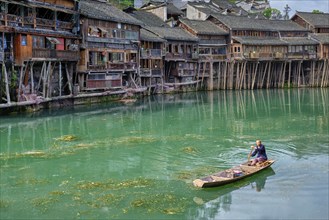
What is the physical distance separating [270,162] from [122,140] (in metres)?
10.9

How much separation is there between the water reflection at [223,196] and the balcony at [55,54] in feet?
87.1

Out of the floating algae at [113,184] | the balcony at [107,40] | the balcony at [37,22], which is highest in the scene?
the balcony at [37,22]

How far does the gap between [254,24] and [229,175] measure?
58.6 meters

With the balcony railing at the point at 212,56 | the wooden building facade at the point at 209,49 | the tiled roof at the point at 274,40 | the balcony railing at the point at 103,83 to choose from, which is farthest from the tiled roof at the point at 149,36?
the tiled roof at the point at 274,40

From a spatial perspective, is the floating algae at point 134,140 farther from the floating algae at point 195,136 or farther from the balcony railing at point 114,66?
the balcony railing at point 114,66

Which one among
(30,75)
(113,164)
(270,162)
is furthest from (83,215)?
(30,75)

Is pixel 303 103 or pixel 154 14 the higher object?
pixel 154 14

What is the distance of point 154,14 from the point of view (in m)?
74.2

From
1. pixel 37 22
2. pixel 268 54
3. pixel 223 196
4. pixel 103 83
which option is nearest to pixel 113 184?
pixel 223 196

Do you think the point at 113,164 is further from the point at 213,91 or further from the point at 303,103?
the point at 213,91

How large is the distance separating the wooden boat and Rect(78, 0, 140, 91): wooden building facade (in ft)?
98.5

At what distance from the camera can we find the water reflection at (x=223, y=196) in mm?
15717

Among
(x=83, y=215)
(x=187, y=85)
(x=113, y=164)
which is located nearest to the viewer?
(x=83, y=215)

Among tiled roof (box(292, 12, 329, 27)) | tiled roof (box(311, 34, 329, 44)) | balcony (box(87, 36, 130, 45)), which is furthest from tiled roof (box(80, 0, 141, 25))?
tiled roof (box(292, 12, 329, 27))
